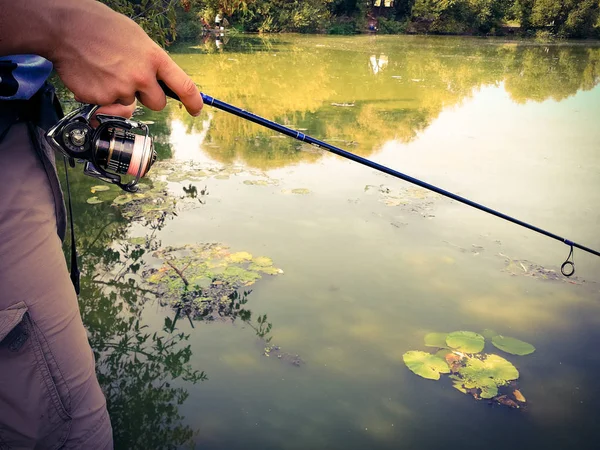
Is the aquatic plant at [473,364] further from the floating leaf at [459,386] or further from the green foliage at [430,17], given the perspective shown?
the green foliage at [430,17]

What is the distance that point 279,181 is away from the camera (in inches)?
171

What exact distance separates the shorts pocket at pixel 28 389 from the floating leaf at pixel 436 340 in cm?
178

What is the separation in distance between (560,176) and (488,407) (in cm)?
337

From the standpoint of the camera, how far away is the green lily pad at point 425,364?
2.29 meters

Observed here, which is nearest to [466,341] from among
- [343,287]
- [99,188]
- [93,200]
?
[343,287]

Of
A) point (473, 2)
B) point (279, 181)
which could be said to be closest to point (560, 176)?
point (279, 181)

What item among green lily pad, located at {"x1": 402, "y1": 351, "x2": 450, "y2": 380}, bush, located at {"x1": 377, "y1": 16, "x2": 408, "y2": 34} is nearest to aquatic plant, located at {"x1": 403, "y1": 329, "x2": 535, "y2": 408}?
green lily pad, located at {"x1": 402, "y1": 351, "x2": 450, "y2": 380}

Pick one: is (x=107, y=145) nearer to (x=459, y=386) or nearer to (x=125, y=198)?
(x=459, y=386)

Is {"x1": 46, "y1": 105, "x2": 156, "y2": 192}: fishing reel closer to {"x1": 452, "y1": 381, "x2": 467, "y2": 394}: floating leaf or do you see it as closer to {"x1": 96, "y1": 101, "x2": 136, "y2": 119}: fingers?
{"x1": 96, "y1": 101, "x2": 136, "y2": 119}: fingers

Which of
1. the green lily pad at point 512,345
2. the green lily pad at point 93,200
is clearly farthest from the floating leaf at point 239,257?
the green lily pad at point 512,345

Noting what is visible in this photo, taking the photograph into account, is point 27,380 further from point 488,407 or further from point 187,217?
point 187,217

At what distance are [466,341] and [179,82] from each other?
6.05 ft

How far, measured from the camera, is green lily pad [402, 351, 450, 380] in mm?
2285

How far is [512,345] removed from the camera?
2469mm
